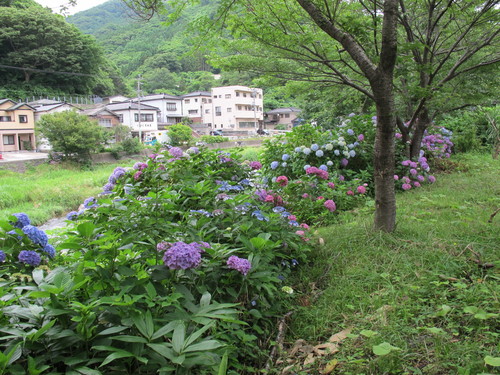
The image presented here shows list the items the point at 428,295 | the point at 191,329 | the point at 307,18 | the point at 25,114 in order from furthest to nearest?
the point at 25,114 < the point at 307,18 < the point at 428,295 < the point at 191,329

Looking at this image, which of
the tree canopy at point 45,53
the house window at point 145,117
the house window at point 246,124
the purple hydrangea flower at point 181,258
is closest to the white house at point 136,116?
the house window at point 145,117

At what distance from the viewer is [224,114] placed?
4078cm

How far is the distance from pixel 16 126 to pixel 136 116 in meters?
9.71

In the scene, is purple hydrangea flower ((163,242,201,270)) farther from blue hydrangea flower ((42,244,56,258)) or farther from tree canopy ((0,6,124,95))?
tree canopy ((0,6,124,95))

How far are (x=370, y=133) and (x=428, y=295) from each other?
3.73m

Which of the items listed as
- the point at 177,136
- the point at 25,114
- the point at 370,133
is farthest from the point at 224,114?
the point at 370,133

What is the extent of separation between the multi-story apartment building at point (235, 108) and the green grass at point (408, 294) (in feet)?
123

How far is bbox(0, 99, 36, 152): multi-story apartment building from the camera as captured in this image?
2256cm

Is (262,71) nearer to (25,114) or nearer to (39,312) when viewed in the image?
(39,312)

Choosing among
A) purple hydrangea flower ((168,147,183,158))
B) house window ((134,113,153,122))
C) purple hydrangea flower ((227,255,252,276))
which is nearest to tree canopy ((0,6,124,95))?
house window ((134,113,153,122))

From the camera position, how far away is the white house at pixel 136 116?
30516 mm

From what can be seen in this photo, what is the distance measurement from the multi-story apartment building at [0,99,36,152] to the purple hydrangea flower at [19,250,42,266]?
84.3ft

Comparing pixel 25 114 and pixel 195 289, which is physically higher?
pixel 25 114

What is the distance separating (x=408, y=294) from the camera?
72.6 inches
